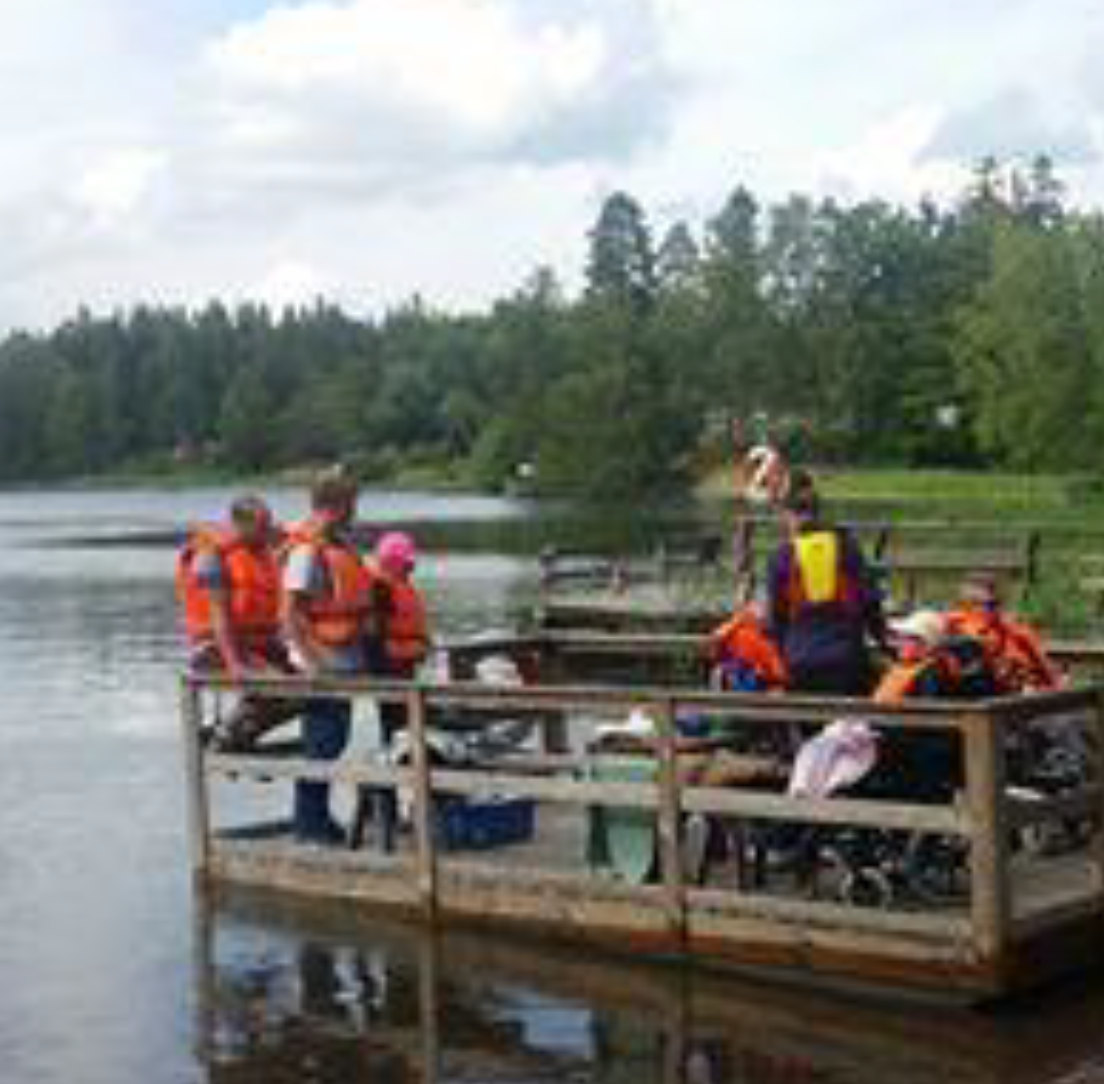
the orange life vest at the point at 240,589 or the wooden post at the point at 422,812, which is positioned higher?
the orange life vest at the point at 240,589

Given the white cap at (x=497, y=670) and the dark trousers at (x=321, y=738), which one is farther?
A: the white cap at (x=497, y=670)

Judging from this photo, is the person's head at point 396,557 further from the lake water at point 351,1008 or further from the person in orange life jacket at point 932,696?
the person in orange life jacket at point 932,696

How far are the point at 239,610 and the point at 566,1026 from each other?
165 inches

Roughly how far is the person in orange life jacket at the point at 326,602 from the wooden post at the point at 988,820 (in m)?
4.28

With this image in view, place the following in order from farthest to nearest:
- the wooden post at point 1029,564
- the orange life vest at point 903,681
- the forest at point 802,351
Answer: the forest at point 802,351 < the wooden post at point 1029,564 < the orange life vest at point 903,681

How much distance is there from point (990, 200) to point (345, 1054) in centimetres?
13046

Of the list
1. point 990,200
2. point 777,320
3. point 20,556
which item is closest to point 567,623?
point 20,556

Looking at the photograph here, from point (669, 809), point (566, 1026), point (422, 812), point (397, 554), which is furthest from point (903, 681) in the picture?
point (397, 554)

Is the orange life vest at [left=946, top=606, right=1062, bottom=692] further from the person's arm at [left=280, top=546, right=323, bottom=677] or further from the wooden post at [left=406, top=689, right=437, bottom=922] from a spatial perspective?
the person's arm at [left=280, top=546, right=323, bottom=677]

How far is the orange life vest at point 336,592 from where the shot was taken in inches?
523

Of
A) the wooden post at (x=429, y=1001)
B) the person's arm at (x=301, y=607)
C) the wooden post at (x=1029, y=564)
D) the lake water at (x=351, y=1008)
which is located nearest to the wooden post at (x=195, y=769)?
the lake water at (x=351, y=1008)

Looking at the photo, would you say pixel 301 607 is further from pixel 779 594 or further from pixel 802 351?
pixel 802 351

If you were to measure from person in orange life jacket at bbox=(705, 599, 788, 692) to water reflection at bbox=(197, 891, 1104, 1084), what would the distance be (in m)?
1.56

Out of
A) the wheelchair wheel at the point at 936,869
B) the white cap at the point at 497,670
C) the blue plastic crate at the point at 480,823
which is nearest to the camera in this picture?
the wheelchair wheel at the point at 936,869
